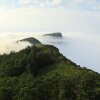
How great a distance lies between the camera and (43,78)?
61844 millimetres

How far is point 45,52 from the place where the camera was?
6875 cm

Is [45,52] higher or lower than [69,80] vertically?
higher

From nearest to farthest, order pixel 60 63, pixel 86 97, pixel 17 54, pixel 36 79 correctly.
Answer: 1. pixel 86 97
2. pixel 36 79
3. pixel 60 63
4. pixel 17 54

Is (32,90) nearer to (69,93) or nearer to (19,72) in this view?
(69,93)

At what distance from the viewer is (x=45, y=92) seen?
187 ft

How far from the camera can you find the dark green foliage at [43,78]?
178ft

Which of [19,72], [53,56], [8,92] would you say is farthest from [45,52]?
[8,92]

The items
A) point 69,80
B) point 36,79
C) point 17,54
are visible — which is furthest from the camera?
point 17,54

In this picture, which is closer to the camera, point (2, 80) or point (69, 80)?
point (69, 80)

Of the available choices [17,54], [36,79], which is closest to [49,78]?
[36,79]

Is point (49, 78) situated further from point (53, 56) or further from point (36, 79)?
point (53, 56)

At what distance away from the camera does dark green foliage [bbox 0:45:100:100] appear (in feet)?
178

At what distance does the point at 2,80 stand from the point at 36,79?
7259mm

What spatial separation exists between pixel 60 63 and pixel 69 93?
43.4ft
